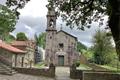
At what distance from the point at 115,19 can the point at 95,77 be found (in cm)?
1491

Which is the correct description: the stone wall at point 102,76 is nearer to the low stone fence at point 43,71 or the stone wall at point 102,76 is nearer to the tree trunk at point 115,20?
the low stone fence at point 43,71

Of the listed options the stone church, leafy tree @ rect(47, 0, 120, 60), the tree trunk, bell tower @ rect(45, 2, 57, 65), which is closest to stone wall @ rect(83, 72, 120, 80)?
leafy tree @ rect(47, 0, 120, 60)

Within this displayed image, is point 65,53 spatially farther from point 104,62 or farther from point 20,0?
point 20,0

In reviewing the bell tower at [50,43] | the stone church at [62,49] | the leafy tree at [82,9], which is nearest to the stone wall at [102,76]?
the leafy tree at [82,9]

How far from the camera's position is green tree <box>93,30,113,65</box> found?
62.8 meters

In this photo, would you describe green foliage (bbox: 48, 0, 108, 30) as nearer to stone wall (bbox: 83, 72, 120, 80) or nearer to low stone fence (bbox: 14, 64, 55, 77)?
stone wall (bbox: 83, 72, 120, 80)

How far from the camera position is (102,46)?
63344 mm

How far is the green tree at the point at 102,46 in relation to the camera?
62.8 m

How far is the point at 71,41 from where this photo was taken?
6831 centimetres

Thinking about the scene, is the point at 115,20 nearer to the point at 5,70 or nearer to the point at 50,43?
the point at 5,70

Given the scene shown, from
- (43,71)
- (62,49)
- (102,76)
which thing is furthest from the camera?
(62,49)

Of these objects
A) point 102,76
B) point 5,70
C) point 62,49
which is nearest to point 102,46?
point 62,49

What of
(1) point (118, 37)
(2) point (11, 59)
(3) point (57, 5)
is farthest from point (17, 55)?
(1) point (118, 37)

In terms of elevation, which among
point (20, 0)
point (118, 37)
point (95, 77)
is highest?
point (20, 0)
